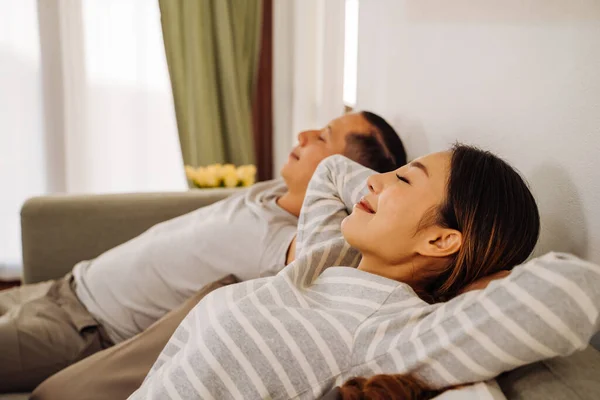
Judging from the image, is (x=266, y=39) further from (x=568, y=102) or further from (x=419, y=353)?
(x=419, y=353)

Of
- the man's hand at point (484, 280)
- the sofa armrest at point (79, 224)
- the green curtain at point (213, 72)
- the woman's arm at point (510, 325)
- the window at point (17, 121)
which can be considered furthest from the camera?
the green curtain at point (213, 72)

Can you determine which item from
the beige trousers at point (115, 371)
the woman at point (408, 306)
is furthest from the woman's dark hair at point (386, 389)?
the beige trousers at point (115, 371)

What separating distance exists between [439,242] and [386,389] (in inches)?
12.1

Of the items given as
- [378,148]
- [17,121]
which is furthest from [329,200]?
[17,121]

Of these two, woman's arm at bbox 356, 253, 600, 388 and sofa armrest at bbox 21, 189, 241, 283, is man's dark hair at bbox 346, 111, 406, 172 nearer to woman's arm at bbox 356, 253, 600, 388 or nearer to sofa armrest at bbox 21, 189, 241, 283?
sofa armrest at bbox 21, 189, 241, 283

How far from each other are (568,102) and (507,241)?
9.9 inches

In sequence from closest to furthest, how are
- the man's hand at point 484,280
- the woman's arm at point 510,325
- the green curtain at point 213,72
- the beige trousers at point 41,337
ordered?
the woman's arm at point 510,325 → the man's hand at point 484,280 → the beige trousers at point 41,337 → the green curtain at point 213,72

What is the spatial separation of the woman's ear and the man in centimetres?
55

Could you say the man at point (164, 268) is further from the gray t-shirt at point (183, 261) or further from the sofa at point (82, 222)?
the sofa at point (82, 222)

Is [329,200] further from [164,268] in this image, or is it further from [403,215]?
[164,268]

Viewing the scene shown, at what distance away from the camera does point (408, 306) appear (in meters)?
0.93

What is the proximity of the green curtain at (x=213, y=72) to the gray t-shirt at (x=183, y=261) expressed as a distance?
144cm

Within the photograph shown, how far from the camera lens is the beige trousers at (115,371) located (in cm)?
128

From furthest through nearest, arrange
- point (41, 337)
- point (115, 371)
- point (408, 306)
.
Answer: point (41, 337) < point (115, 371) < point (408, 306)
